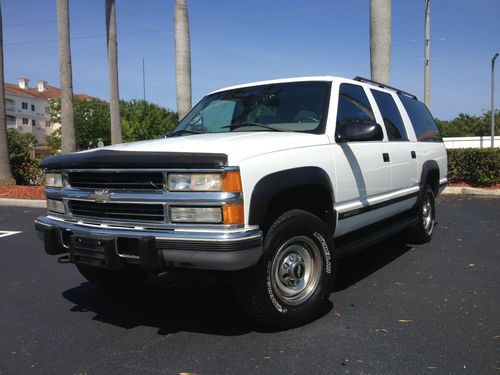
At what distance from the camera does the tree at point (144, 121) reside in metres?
46.8

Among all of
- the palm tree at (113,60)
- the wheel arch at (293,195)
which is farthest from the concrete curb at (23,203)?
the wheel arch at (293,195)

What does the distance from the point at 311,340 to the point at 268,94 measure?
2.39 m

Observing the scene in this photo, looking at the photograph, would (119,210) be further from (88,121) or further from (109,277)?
(88,121)

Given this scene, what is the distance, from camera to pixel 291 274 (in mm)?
3574

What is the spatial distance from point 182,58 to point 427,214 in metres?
8.12

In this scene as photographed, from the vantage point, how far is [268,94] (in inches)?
183

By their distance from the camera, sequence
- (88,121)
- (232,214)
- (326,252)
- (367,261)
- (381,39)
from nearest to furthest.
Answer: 1. (232,214)
2. (326,252)
3. (367,261)
4. (381,39)
5. (88,121)

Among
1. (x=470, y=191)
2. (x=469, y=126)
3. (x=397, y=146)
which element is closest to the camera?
(x=397, y=146)

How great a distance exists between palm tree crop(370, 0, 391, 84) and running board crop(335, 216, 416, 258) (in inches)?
248

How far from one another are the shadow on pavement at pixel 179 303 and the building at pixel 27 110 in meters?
82.6

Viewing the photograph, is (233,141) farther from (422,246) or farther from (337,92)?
(422,246)

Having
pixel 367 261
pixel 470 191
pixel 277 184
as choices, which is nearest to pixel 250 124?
pixel 277 184

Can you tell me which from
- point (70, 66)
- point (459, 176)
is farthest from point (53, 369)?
point (70, 66)

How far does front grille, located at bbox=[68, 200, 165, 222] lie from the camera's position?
318 cm
